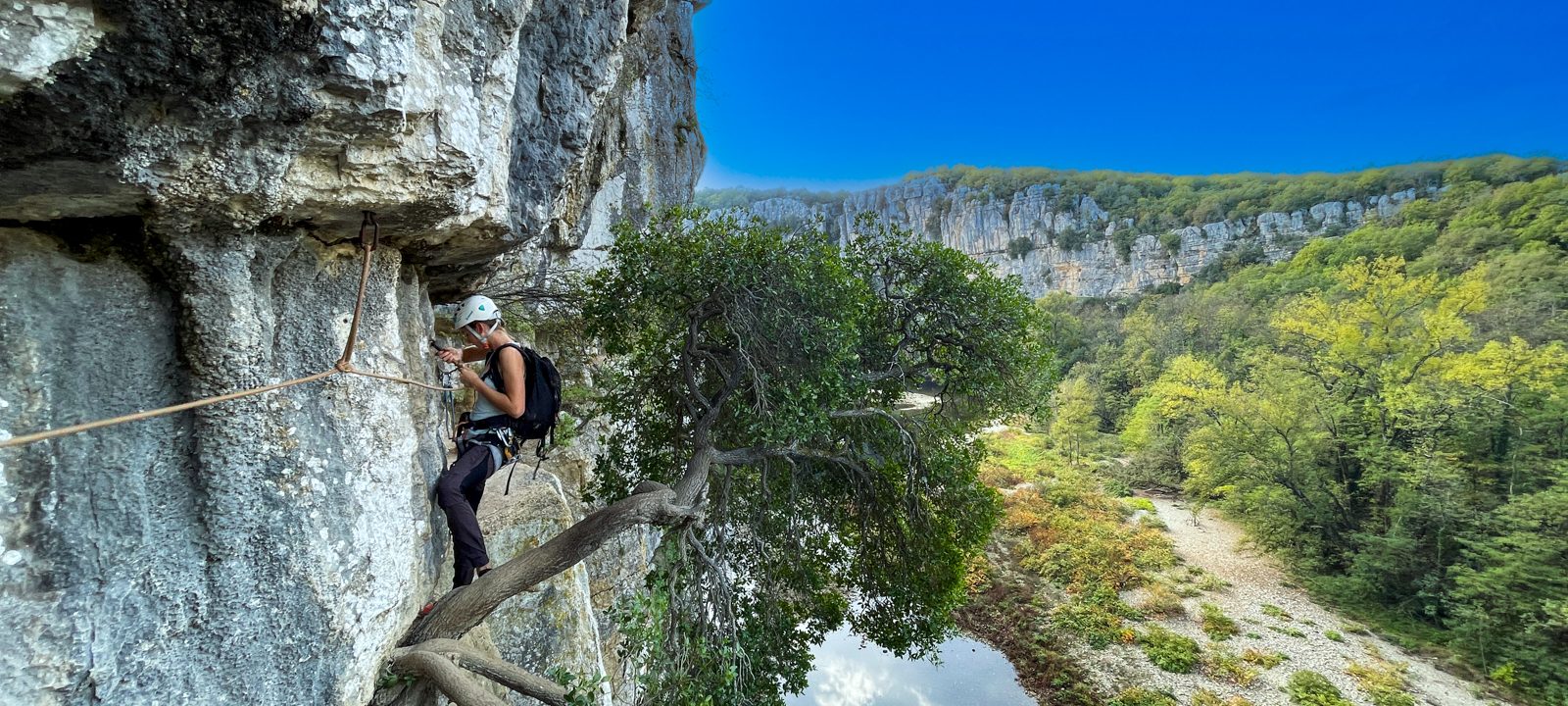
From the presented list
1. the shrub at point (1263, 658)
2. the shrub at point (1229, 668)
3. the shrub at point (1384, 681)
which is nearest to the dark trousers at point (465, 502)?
the shrub at point (1229, 668)

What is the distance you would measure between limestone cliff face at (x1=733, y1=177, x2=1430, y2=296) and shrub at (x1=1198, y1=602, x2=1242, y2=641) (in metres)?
34.1

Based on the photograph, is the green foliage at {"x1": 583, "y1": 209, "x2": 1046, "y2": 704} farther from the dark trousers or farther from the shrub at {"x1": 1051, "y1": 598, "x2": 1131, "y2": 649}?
the shrub at {"x1": 1051, "y1": 598, "x2": 1131, "y2": 649}

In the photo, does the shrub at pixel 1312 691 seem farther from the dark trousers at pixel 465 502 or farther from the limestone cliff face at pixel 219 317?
the limestone cliff face at pixel 219 317

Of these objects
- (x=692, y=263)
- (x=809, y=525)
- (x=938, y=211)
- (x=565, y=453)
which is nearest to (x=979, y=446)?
(x=809, y=525)

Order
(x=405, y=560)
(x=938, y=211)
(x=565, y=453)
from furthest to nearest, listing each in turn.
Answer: (x=938, y=211) < (x=565, y=453) < (x=405, y=560)

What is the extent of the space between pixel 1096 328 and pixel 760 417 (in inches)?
1957

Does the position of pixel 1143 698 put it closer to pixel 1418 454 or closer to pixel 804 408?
pixel 1418 454

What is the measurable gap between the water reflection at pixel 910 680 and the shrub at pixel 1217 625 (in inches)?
196

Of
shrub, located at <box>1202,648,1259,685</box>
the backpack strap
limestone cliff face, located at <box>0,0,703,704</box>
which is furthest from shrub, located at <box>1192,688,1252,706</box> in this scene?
limestone cliff face, located at <box>0,0,703,704</box>

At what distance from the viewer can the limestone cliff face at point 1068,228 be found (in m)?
61.9

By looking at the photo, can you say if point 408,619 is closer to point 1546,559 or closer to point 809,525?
point 809,525

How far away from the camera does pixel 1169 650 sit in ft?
46.5

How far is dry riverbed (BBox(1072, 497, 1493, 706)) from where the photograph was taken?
12.8 meters

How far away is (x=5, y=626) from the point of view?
2008 millimetres
